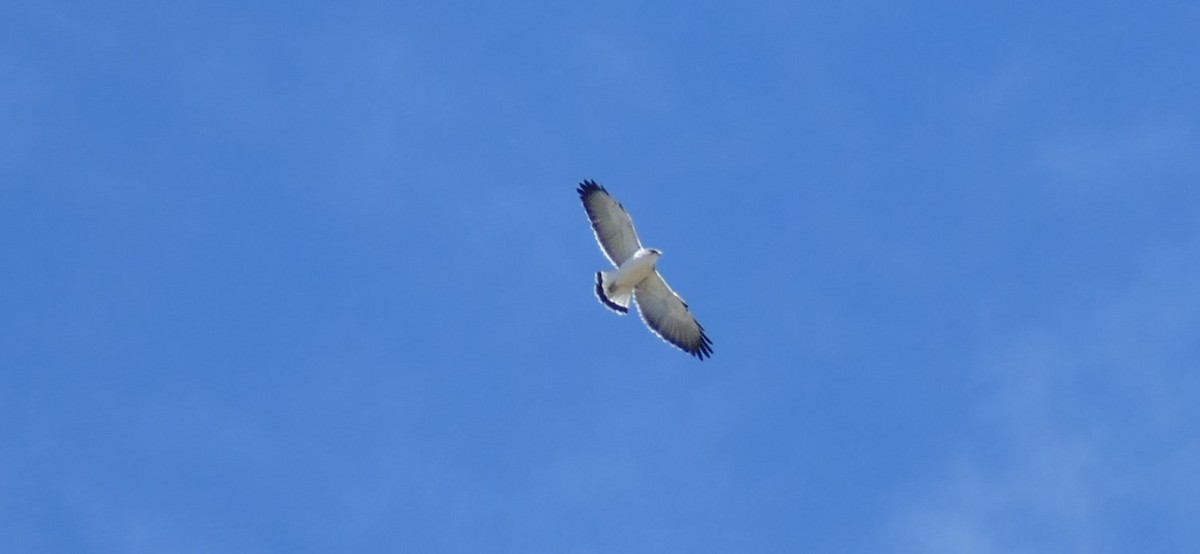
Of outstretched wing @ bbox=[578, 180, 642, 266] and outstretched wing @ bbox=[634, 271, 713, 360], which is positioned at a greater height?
outstretched wing @ bbox=[578, 180, 642, 266]

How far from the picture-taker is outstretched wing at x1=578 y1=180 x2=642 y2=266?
32.2 m

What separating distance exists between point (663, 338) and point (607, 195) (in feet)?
7.70

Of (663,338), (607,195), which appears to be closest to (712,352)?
(663,338)

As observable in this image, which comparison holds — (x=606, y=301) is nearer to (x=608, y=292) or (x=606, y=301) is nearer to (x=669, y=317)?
(x=608, y=292)

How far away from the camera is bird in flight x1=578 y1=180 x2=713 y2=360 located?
1260 inches

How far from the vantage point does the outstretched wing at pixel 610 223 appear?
106ft

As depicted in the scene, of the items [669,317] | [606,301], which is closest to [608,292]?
[606,301]

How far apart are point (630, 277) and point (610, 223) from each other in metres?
0.89

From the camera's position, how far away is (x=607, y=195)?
32.2 meters

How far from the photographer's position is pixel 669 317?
32.9m

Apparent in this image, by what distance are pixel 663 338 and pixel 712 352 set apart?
751 mm

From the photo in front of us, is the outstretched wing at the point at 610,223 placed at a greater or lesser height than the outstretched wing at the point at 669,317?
greater

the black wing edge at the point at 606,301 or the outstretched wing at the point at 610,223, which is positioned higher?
the outstretched wing at the point at 610,223

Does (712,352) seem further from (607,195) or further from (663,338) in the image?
(607,195)
